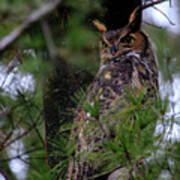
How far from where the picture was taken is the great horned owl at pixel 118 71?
1761 millimetres

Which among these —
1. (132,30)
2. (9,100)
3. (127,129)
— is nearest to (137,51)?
(132,30)

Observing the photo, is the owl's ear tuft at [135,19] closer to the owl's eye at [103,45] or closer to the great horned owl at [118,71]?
the great horned owl at [118,71]

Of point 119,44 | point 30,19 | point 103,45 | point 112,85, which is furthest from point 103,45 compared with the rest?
point 30,19

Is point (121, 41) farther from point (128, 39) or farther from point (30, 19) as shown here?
point (30, 19)

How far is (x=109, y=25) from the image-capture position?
7.64 ft

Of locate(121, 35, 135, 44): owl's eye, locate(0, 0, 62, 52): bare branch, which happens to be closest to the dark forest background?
locate(0, 0, 62, 52): bare branch

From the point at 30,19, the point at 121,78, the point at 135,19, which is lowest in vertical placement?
the point at 121,78

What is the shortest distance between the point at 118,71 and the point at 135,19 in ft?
1.22

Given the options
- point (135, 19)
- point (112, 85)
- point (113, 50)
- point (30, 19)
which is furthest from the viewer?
point (113, 50)

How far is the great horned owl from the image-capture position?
69.3 inches

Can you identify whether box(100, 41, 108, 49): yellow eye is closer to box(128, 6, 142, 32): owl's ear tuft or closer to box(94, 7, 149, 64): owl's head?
box(94, 7, 149, 64): owl's head

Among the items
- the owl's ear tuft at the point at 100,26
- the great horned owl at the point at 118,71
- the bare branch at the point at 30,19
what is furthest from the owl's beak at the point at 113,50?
the bare branch at the point at 30,19

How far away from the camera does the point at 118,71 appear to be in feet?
6.92

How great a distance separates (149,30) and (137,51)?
1.35m
